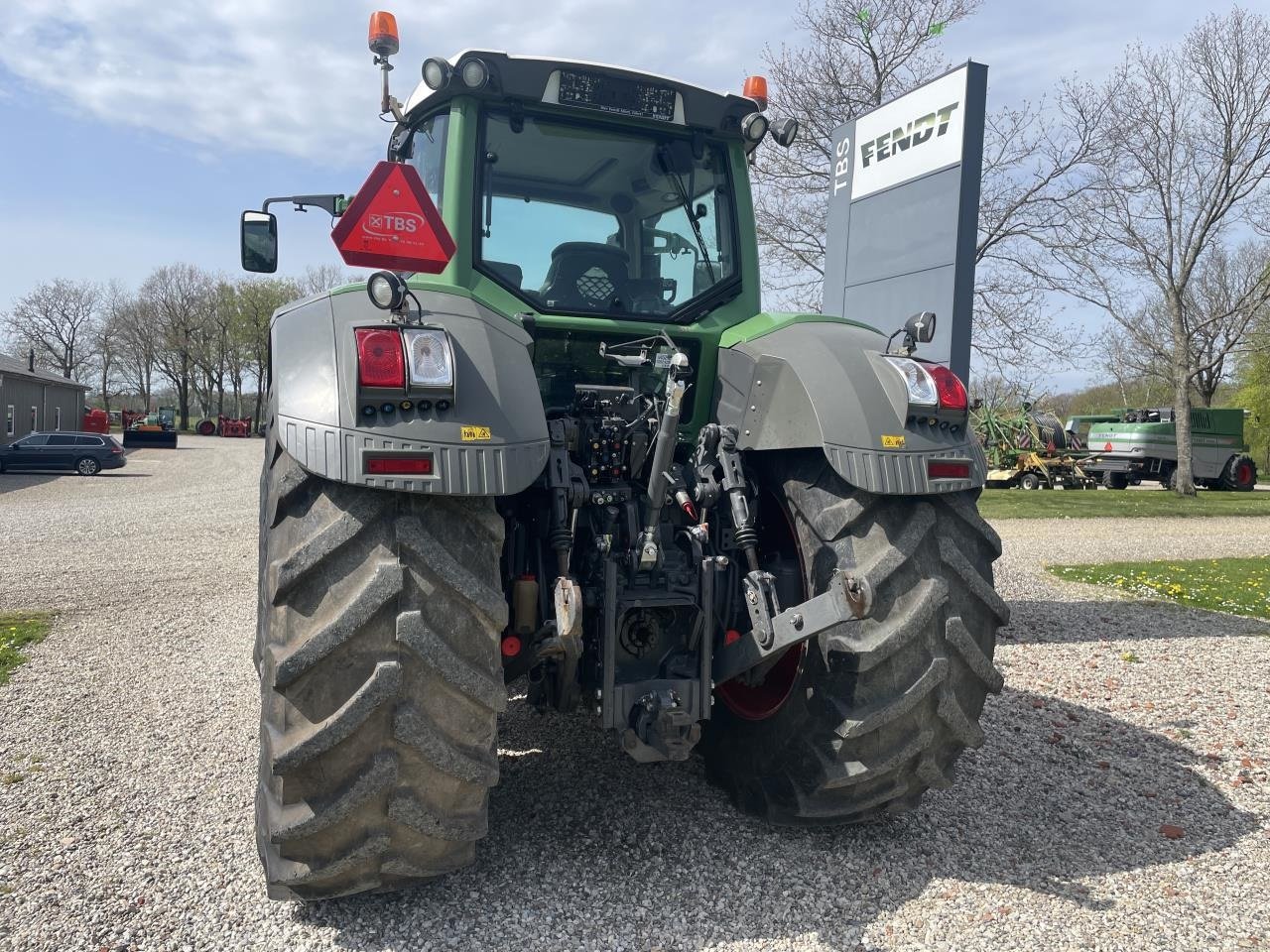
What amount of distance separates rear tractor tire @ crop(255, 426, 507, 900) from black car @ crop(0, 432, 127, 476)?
2970 centimetres

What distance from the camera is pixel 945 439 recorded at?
3.07 metres

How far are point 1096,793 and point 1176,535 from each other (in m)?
13.1

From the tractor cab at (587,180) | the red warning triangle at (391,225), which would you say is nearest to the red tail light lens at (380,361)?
the red warning triangle at (391,225)

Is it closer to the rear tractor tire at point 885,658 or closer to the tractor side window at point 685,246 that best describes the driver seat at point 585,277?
the tractor side window at point 685,246

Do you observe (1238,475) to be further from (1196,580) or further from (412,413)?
(412,413)

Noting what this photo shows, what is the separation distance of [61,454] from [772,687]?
3042 centimetres

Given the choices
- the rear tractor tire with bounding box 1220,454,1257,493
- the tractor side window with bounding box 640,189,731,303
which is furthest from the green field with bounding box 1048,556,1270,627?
the rear tractor tire with bounding box 1220,454,1257,493

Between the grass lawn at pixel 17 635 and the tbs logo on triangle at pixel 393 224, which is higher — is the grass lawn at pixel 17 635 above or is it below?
below

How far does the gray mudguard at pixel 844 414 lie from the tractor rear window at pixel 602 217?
63 centimetres

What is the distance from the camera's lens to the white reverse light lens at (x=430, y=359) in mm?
2514

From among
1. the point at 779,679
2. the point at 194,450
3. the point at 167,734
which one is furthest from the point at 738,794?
the point at 194,450

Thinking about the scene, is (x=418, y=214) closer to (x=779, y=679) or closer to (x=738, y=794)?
(x=779, y=679)

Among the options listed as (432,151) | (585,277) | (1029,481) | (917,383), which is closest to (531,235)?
(585,277)

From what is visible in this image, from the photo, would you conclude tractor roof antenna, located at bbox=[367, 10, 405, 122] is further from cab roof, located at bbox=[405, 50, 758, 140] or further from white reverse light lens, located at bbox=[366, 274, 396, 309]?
white reverse light lens, located at bbox=[366, 274, 396, 309]
